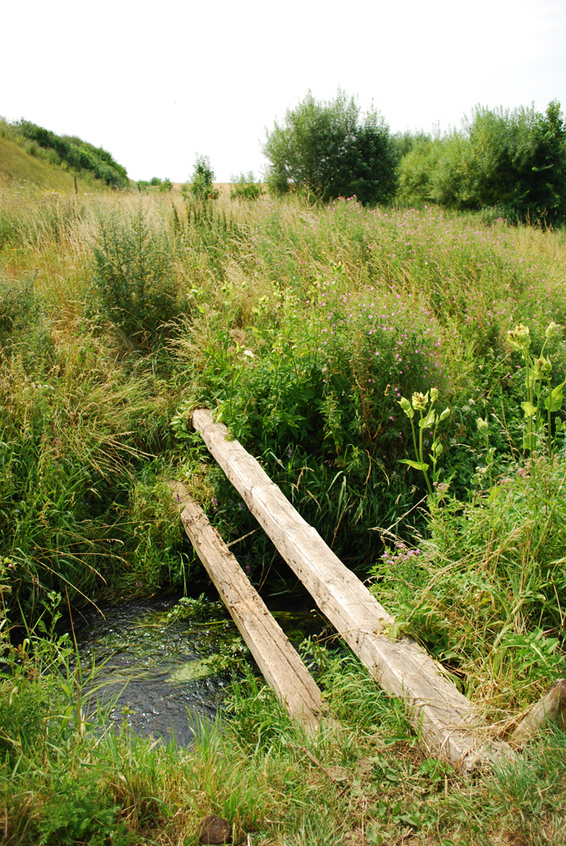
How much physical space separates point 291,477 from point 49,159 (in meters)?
25.8

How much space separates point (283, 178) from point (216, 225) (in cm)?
1144

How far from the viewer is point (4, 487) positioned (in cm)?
388

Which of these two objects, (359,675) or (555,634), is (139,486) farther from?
(555,634)

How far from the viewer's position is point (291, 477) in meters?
4.27

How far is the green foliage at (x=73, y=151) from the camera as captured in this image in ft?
81.7

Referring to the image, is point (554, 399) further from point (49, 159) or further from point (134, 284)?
point (49, 159)

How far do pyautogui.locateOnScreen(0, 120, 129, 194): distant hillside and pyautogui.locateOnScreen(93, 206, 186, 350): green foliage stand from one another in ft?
51.6

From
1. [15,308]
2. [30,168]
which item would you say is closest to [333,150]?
[30,168]

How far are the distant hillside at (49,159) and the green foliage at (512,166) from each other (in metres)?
12.6

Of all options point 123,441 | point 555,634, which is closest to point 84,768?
point 555,634

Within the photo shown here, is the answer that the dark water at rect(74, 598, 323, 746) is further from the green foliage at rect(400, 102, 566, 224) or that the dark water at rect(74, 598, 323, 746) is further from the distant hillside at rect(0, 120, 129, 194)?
the distant hillside at rect(0, 120, 129, 194)

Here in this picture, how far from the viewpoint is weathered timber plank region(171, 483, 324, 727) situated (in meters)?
2.44

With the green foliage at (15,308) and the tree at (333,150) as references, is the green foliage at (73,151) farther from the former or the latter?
the green foliage at (15,308)

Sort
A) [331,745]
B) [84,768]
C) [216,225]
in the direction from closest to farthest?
[84,768] < [331,745] < [216,225]
